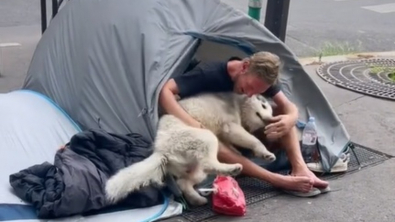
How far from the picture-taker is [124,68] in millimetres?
4441

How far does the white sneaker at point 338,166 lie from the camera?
4504mm

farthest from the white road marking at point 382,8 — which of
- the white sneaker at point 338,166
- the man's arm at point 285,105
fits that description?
the man's arm at point 285,105

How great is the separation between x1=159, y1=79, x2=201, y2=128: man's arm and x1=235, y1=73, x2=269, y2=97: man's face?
0.36m

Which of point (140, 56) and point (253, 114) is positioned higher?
point (140, 56)

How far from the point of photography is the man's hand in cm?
431

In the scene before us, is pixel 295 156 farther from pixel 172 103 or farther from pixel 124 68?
pixel 124 68

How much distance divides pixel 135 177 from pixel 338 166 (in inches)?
60.5

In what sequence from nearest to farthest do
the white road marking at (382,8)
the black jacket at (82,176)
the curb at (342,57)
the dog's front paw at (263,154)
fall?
1. the black jacket at (82,176)
2. the dog's front paw at (263,154)
3. the curb at (342,57)
4. the white road marking at (382,8)

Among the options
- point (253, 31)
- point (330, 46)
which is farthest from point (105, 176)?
point (330, 46)

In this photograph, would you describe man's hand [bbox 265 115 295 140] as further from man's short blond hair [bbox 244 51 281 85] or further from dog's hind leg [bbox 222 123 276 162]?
man's short blond hair [bbox 244 51 281 85]

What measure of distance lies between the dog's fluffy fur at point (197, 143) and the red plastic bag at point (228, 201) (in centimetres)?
10

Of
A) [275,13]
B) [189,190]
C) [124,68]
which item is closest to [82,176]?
[189,190]

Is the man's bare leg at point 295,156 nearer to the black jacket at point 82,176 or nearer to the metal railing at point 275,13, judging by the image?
the black jacket at point 82,176

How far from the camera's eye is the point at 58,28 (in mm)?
4988
